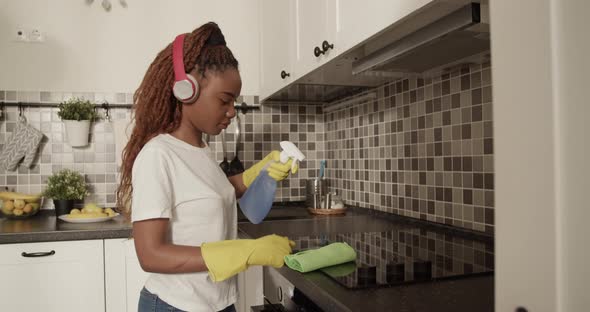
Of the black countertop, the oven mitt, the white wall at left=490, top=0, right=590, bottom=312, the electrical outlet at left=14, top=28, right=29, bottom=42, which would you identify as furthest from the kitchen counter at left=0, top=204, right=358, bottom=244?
the white wall at left=490, top=0, right=590, bottom=312

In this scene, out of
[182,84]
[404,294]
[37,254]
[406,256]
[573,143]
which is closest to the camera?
[573,143]

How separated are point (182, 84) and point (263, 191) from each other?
14.5 inches

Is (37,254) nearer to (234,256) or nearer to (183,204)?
(183,204)

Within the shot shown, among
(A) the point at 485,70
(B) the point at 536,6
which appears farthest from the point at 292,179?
(B) the point at 536,6

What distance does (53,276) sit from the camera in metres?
1.64

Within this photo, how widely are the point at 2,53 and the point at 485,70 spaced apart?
207 cm

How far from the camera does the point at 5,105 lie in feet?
6.87

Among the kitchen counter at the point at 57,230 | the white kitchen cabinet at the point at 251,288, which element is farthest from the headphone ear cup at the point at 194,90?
the kitchen counter at the point at 57,230

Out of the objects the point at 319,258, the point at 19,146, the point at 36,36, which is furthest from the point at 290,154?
the point at 36,36

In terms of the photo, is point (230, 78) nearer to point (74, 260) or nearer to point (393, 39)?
point (393, 39)

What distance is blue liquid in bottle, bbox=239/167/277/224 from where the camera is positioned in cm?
114

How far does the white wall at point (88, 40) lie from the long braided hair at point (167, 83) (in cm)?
134

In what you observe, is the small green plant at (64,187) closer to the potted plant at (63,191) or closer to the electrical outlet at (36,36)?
the potted plant at (63,191)

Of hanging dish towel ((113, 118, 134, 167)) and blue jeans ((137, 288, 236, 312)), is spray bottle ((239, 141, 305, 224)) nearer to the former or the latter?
blue jeans ((137, 288, 236, 312))
